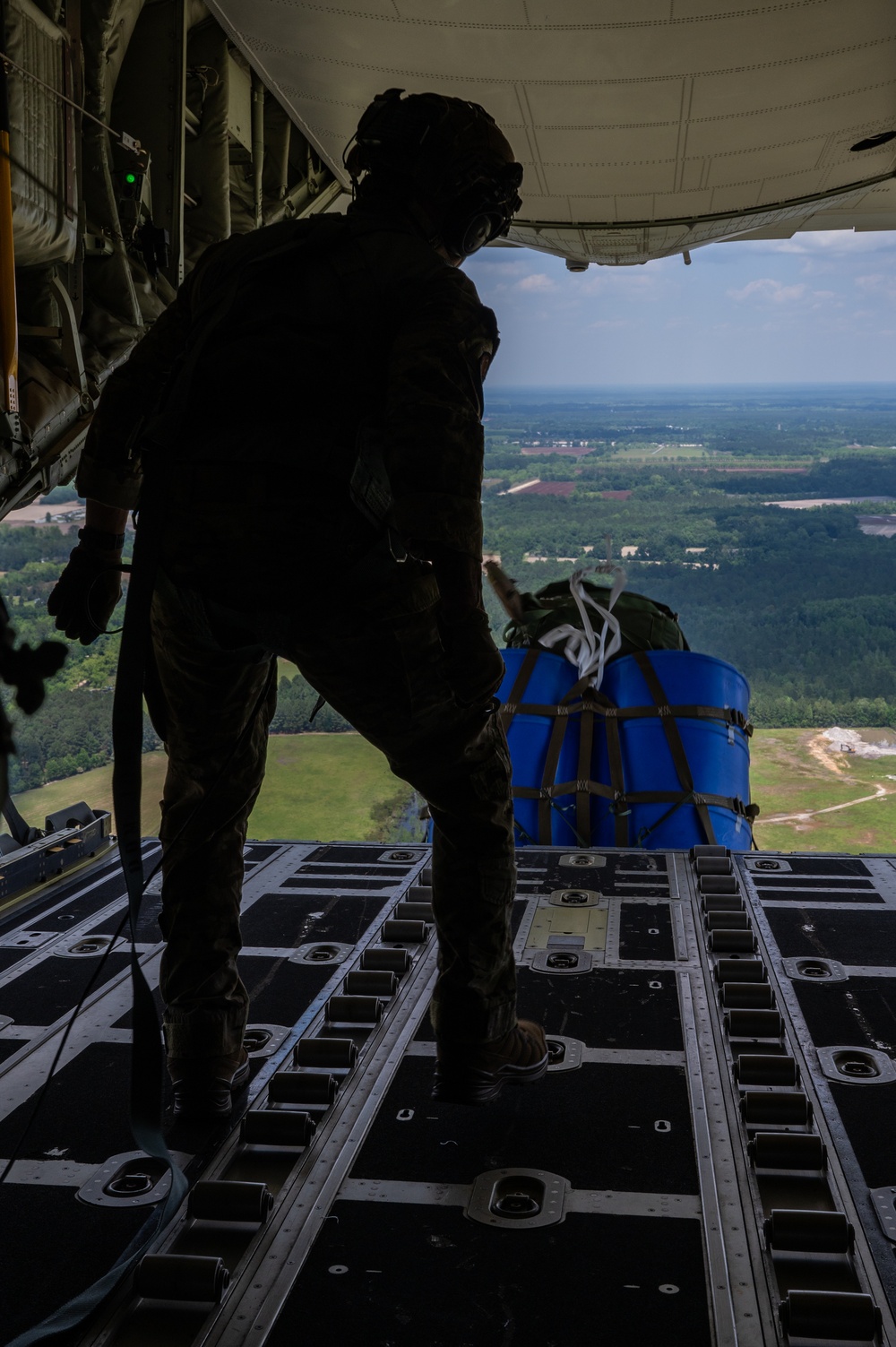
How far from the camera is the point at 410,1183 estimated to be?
5.83 ft

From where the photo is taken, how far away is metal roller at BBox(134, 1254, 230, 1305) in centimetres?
148

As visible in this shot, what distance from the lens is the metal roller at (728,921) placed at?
2.93 m

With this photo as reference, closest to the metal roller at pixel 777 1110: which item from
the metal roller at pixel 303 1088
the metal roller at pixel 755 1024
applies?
the metal roller at pixel 755 1024

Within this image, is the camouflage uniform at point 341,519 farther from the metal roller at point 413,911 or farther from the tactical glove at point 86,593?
the metal roller at point 413,911

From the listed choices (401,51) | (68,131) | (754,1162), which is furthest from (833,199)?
(754,1162)

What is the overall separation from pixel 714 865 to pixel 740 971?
35.9 inches

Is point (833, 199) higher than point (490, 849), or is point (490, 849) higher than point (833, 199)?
point (833, 199)

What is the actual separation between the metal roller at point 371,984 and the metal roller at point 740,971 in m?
0.75

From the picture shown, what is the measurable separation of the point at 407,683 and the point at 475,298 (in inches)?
24.5

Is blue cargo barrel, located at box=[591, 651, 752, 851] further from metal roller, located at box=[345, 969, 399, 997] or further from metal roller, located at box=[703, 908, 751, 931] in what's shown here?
metal roller, located at box=[345, 969, 399, 997]

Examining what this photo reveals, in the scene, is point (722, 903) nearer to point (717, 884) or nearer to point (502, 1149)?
point (717, 884)

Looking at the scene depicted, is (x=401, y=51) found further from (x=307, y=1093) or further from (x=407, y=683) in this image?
(x=307, y=1093)

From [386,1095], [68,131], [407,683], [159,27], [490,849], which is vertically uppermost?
[159,27]

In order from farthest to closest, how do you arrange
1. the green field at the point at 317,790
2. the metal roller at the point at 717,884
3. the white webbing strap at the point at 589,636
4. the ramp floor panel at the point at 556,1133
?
the green field at the point at 317,790 → the white webbing strap at the point at 589,636 → the metal roller at the point at 717,884 → the ramp floor panel at the point at 556,1133
